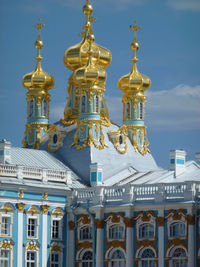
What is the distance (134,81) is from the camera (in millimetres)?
70625

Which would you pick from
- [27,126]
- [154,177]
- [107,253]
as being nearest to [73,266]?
[107,253]

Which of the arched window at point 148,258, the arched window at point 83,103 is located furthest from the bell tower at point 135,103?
the arched window at point 148,258

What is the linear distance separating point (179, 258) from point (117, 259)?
4.29 metres

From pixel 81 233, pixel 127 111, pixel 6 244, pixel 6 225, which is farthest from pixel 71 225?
pixel 127 111

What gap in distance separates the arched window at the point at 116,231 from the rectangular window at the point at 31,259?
14.8ft

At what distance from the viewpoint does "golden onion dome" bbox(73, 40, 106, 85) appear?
6675 cm

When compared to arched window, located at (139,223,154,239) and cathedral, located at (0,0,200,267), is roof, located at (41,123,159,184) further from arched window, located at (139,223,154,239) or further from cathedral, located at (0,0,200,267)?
arched window, located at (139,223,154,239)

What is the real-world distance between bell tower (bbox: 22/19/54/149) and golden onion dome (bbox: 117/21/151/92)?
482cm

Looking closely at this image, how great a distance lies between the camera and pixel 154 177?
2461 inches

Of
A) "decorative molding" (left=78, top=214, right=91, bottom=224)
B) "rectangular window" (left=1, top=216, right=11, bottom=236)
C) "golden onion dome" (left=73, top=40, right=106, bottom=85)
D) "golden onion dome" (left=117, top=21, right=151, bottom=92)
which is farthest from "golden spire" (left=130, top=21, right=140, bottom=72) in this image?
"rectangular window" (left=1, top=216, right=11, bottom=236)

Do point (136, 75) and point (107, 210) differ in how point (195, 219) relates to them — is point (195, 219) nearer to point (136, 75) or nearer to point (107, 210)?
point (107, 210)

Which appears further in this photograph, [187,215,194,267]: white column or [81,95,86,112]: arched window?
[81,95,86,112]: arched window

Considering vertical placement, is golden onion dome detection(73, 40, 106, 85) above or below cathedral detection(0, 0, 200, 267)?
above

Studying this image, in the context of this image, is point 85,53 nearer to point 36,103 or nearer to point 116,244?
point 36,103
